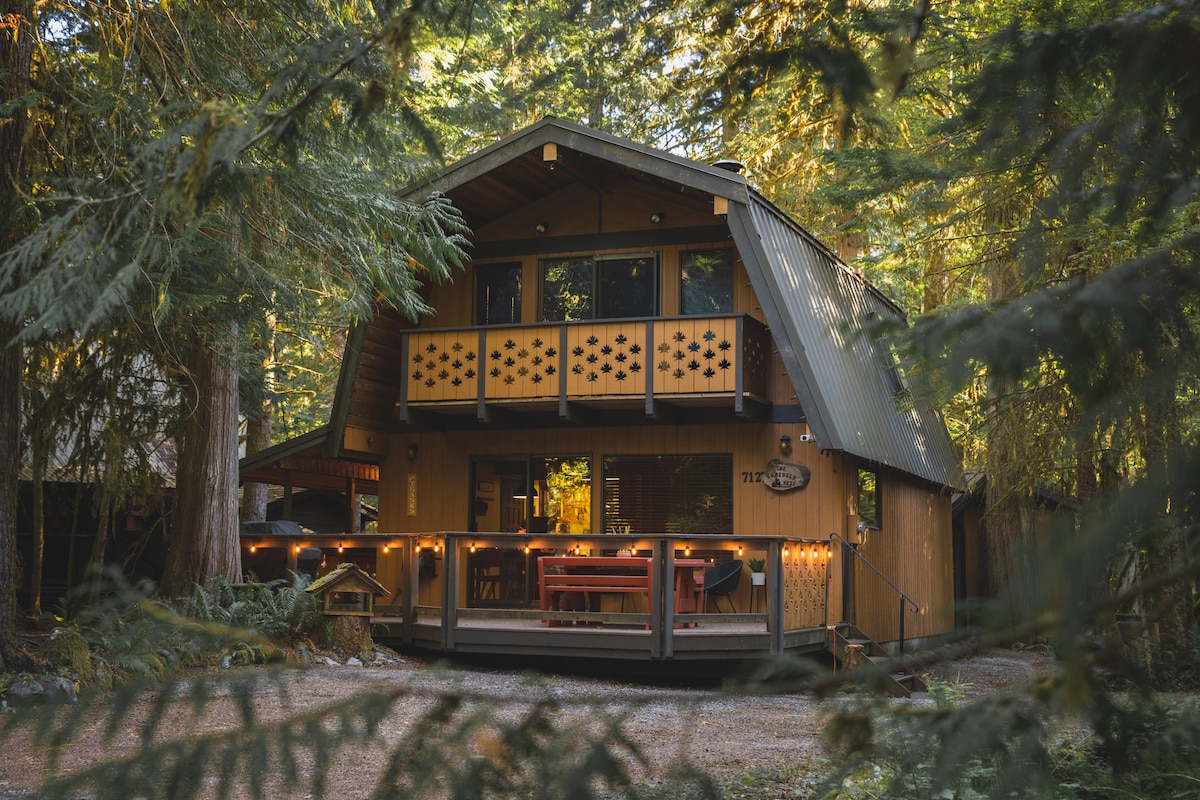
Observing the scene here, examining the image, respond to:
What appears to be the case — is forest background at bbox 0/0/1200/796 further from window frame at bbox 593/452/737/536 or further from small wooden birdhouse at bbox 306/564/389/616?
window frame at bbox 593/452/737/536

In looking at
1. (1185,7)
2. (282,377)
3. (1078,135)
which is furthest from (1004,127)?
(282,377)

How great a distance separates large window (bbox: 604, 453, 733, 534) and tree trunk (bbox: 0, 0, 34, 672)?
288 inches

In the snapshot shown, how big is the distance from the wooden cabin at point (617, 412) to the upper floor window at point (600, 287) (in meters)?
0.03

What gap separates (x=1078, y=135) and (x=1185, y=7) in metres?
0.42

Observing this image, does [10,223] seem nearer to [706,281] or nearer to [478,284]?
[478,284]

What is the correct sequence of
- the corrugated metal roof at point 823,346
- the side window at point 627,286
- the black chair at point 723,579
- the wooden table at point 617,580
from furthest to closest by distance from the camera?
the side window at point 627,286 → the black chair at point 723,579 → the corrugated metal roof at point 823,346 → the wooden table at point 617,580

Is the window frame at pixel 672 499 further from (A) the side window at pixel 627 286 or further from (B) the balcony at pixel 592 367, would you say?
(A) the side window at pixel 627 286

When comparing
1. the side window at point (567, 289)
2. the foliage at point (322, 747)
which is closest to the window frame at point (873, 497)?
the side window at point (567, 289)

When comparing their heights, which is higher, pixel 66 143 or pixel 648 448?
pixel 66 143

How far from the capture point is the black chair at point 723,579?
1297 cm

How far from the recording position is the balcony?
1334 cm

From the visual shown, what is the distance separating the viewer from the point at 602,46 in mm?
23531

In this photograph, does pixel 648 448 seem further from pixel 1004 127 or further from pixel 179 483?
pixel 1004 127

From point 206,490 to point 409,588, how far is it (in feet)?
8.62
